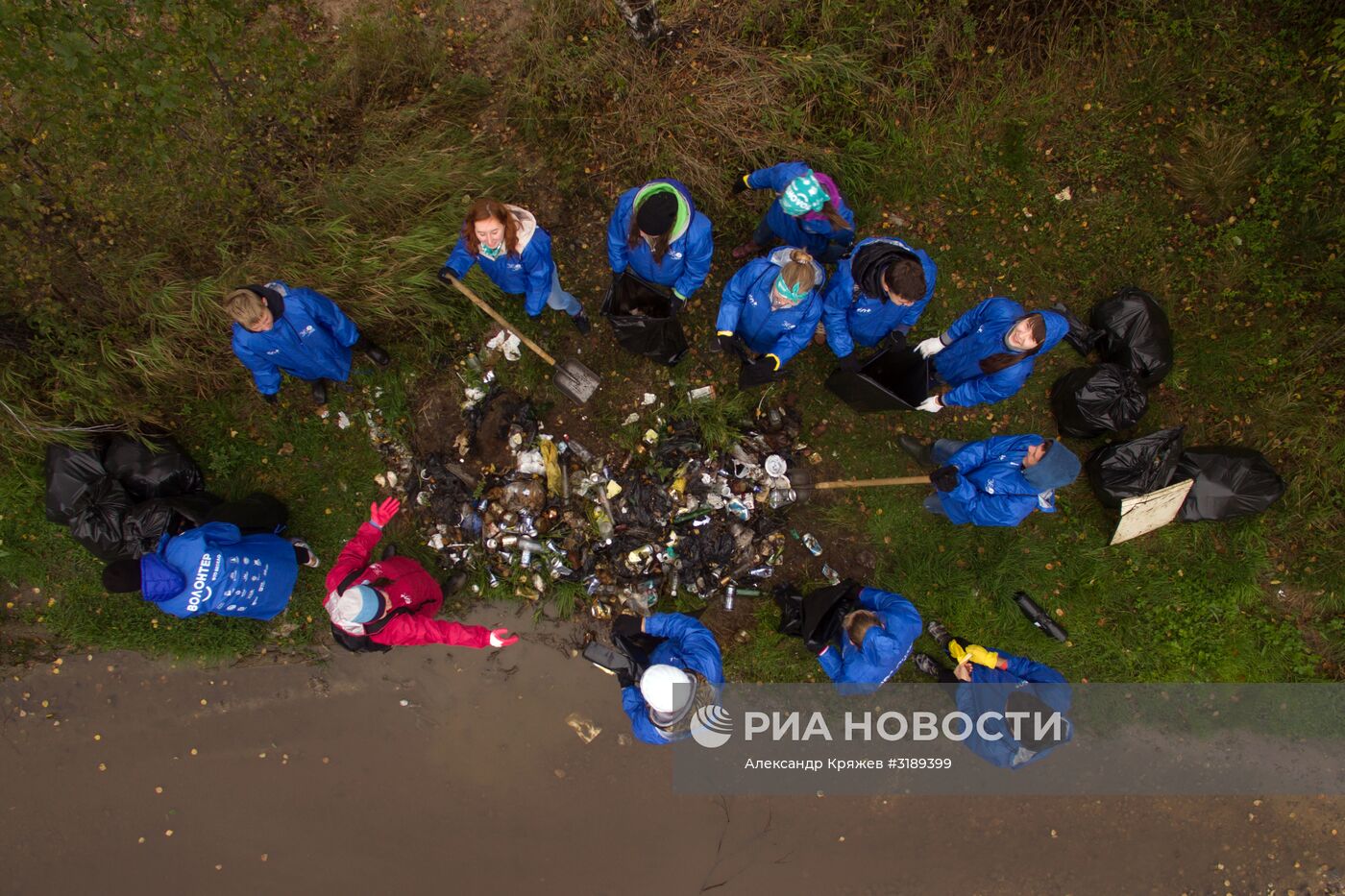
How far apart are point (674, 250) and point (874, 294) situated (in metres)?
1.34

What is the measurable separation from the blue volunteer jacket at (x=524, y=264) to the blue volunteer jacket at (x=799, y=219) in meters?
1.59

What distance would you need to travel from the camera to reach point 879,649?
4.40 metres

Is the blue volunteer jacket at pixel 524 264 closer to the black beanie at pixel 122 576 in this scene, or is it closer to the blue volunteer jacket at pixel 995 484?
the black beanie at pixel 122 576

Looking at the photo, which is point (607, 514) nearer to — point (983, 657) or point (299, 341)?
point (299, 341)

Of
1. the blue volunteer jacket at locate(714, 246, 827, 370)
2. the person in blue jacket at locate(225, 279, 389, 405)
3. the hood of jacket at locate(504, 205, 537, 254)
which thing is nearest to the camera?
the person in blue jacket at locate(225, 279, 389, 405)

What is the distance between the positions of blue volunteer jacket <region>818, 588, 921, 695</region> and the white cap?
125 cm

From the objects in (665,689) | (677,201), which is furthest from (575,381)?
(665,689)

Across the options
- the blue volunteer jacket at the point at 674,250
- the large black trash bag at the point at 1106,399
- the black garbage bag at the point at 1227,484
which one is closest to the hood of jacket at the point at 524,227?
the blue volunteer jacket at the point at 674,250

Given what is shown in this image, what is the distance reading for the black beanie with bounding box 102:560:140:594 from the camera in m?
4.06

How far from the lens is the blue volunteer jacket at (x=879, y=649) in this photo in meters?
4.42

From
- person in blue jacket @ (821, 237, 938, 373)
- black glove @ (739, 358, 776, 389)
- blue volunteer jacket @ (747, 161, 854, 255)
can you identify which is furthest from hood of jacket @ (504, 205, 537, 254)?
person in blue jacket @ (821, 237, 938, 373)

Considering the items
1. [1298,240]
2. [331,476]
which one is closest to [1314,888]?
[1298,240]

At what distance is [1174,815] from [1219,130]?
5774mm

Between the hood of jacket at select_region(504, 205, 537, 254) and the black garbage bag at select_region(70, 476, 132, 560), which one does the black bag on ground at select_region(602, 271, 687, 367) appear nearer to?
the hood of jacket at select_region(504, 205, 537, 254)
